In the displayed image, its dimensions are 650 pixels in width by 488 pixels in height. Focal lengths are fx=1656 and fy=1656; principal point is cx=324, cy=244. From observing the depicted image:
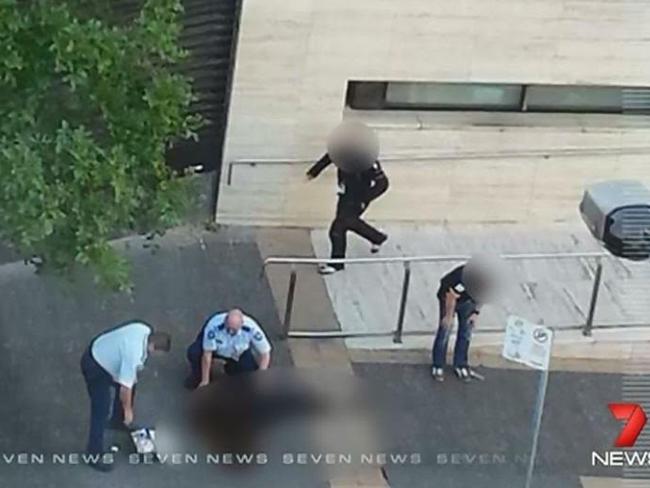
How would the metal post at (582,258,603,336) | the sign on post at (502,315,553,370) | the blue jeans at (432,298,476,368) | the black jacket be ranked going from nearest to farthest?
the sign on post at (502,315,553,370), the blue jeans at (432,298,476,368), the metal post at (582,258,603,336), the black jacket

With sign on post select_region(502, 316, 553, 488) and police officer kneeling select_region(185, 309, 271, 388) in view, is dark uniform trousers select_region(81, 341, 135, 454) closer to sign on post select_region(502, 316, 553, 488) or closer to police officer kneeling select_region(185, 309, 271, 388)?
police officer kneeling select_region(185, 309, 271, 388)

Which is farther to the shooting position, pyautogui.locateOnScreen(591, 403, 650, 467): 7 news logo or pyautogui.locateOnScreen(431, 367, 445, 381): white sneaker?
pyautogui.locateOnScreen(431, 367, 445, 381): white sneaker

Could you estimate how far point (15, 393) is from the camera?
39.8 ft

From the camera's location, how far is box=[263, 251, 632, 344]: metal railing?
44.1 ft

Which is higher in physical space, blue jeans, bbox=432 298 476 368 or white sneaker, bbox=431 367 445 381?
blue jeans, bbox=432 298 476 368

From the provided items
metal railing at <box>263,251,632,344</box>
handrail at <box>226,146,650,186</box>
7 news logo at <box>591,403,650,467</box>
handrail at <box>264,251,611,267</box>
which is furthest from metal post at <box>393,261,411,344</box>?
7 news logo at <box>591,403,650,467</box>

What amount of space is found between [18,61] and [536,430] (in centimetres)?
488

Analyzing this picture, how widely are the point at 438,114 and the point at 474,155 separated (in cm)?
50

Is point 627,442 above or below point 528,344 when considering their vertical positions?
below

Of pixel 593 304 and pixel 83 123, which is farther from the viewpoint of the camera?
pixel 593 304

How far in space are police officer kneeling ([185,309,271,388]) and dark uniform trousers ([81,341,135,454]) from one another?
31.2 inches

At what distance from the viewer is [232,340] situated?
39.0ft

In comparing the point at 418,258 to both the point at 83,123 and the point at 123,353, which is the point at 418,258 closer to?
the point at 123,353

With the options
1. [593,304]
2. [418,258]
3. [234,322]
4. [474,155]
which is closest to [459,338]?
[418,258]
